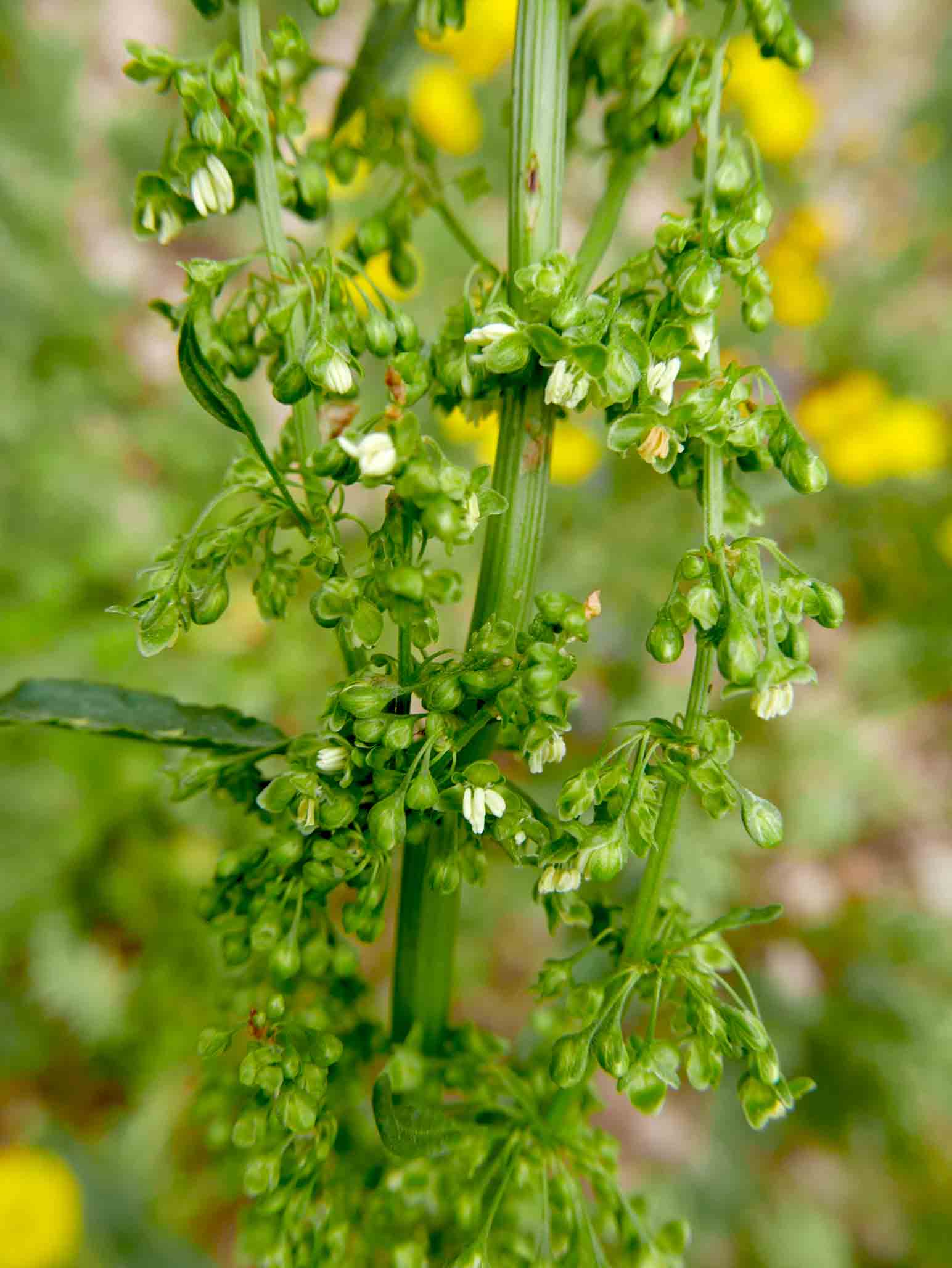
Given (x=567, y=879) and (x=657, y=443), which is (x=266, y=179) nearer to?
(x=657, y=443)

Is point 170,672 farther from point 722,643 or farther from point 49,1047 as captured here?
point 722,643

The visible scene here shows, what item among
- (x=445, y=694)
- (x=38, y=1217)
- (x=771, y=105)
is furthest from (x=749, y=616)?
(x=771, y=105)

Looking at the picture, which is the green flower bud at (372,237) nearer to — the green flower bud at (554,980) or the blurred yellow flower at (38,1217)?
the green flower bud at (554,980)

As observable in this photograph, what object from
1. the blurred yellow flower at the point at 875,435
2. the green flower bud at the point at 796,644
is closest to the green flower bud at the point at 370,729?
the green flower bud at the point at 796,644

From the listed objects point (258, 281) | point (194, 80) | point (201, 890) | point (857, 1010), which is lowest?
point (857, 1010)

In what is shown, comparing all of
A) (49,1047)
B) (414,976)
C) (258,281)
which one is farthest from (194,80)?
(49,1047)
